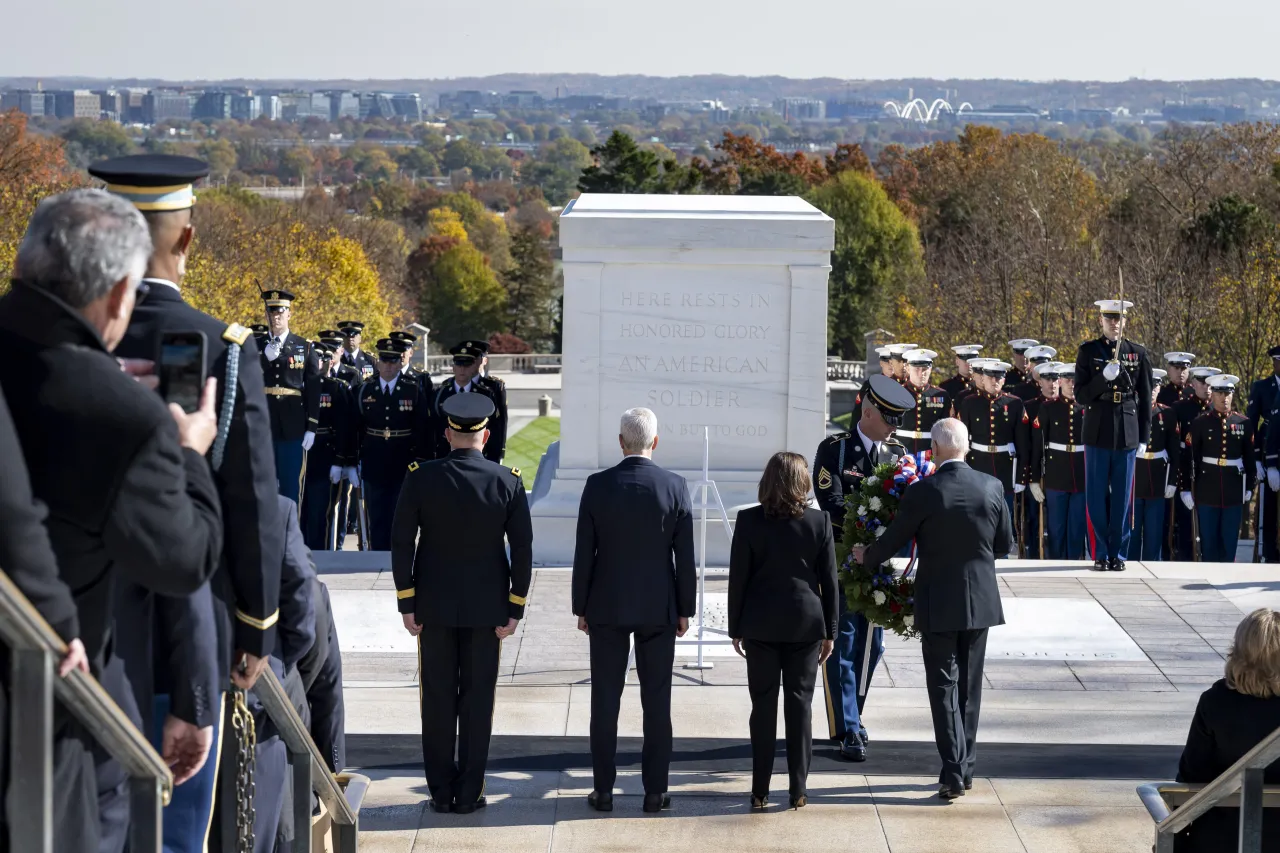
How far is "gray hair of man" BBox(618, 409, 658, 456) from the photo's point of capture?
6738 mm

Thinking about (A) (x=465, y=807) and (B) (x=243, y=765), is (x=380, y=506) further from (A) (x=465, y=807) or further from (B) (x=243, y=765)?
(B) (x=243, y=765)

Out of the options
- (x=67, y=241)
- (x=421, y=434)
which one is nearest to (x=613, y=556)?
(x=67, y=241)

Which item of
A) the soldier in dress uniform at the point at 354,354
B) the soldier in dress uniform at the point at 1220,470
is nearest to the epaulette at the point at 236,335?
the soldier in dress uniform at the point at 354,354

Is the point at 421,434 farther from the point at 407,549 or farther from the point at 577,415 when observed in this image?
the point at 407,549

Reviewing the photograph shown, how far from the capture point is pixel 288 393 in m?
12.4

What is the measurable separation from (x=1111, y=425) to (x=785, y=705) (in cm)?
550

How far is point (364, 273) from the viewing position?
4956 centimetres

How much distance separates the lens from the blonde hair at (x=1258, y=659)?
182 inches

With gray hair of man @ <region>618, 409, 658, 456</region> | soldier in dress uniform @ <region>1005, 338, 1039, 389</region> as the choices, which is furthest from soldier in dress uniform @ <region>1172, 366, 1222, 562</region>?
gray hair of man @ <region>618, 409, 658, 456</region>

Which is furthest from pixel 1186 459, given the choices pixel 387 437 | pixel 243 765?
pixel 243 765

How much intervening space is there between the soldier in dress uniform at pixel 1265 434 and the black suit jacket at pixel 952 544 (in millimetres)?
6664

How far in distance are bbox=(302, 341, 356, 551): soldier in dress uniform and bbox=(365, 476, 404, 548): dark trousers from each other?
44 cm

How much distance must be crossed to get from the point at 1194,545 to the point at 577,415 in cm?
524

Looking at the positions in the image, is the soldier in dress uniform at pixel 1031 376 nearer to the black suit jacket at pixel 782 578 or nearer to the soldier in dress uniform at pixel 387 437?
the soldier in dress uniform at pixel 387 437
